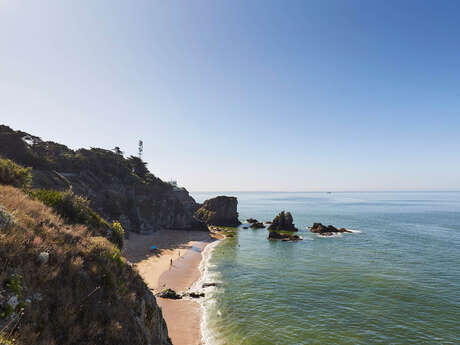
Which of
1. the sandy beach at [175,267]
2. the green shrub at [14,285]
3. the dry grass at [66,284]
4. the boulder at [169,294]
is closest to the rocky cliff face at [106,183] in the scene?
the sandy beach at [175,267]

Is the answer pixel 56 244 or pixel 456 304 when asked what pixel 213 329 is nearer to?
pixel 56 244

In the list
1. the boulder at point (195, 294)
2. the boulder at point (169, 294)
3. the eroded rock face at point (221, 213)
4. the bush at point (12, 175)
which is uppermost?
the bush at point (12, 175)

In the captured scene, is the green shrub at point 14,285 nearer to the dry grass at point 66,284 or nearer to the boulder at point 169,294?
the dry grass at point 66,284

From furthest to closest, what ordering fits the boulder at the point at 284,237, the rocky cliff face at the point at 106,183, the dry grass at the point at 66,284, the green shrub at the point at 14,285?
the boulder at the point at 284,237
the rocky cliff face at the point at 106,183
the dry grass at the point at 66,284
the green shrub at the point at 14,285

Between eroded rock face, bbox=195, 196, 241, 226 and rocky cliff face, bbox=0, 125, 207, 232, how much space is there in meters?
17.7

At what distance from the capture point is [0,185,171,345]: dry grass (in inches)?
280

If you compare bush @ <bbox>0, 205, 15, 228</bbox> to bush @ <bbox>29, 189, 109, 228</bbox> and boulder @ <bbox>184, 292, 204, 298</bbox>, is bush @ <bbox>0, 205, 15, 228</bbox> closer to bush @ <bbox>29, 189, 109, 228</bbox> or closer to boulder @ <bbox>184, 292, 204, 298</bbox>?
bush @ <bbox>29, 189, 109, 228</bbox>

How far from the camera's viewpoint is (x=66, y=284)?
8352 millimetres

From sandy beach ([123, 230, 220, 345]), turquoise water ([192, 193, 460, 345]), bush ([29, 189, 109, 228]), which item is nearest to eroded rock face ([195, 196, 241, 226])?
sandy beach ([123, 230, 220, 345])

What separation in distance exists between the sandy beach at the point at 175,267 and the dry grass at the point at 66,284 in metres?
3.61

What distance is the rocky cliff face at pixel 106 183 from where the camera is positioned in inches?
1918

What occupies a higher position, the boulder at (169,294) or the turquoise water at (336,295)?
the boulder at (169,294)

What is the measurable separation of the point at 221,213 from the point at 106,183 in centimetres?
4775

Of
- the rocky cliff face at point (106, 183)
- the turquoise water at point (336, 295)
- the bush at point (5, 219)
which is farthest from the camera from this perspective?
the rocky cliff face at point (106, 183)
